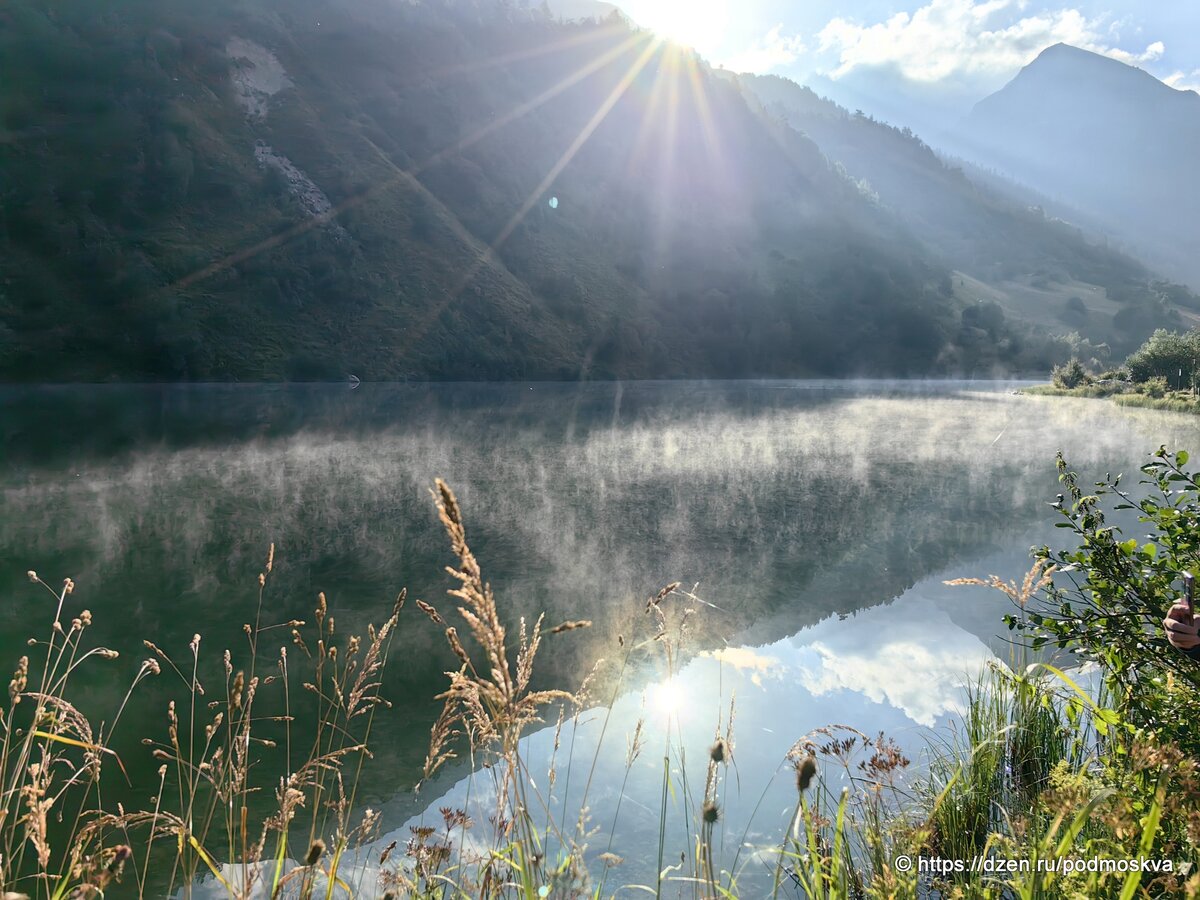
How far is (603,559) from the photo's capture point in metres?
13.9

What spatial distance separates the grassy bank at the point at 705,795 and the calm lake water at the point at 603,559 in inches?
15.0

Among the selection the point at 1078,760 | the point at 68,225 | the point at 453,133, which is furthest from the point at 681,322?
the point at 1078,760

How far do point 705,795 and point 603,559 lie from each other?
11187 mm

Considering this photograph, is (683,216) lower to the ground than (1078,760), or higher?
higher

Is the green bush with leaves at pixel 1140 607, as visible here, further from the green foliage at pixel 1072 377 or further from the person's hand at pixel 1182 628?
the green foliage at pixel 1072 377

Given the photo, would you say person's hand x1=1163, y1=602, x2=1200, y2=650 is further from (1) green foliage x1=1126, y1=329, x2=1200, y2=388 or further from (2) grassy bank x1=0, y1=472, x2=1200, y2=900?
(1) green foliage x1=1126, y1=329, x2=1200, y2=388

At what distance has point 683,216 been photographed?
15900 cm

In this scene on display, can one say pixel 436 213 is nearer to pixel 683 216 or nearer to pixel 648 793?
pixel 683 216

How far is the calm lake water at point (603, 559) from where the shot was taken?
7074 millimetres

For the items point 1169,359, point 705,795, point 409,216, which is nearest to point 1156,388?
A: point 1169,359

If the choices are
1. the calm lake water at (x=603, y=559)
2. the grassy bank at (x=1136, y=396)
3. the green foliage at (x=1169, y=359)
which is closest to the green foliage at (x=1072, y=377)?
the grassy bank at (x=1136, y=396)

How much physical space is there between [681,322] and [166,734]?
13725 cm

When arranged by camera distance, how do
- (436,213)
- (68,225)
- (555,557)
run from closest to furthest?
(555,557) → (68,225) → (436,213)

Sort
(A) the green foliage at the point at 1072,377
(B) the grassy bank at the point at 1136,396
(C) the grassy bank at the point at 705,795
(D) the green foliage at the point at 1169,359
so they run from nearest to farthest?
(C) the grassy bank at the point at 705,795 → (B) the grassy bank at the point at 1136,396 → (D) the green foliage at the point at 1169,359 → (A) the green foliage at the point at 1072,377
